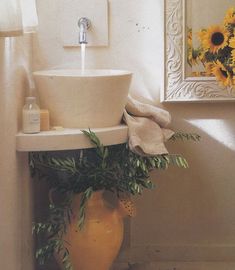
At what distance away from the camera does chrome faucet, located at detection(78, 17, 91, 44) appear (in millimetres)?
1713

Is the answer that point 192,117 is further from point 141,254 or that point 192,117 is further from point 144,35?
point 141,254

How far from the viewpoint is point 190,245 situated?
194 centimetres

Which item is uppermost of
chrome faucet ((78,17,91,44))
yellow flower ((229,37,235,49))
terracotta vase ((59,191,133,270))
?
chrome faucet ((78,17,91,44))

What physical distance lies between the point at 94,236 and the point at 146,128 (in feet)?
1.29

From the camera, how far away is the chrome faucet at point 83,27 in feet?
5.62

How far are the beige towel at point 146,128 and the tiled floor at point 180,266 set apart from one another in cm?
53

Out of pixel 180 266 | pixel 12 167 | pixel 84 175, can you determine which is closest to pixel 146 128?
pixel 84 175

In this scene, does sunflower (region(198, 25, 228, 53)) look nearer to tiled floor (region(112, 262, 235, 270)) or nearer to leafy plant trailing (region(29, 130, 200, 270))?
leafy plant trailing (region(29, 130, 200, 270))

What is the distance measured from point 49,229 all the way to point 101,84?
469 millimetres

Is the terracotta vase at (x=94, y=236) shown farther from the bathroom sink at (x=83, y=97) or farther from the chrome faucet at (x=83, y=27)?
the chrome faucet at (x=83, y=27)

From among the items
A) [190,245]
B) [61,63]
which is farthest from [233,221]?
[61,63]

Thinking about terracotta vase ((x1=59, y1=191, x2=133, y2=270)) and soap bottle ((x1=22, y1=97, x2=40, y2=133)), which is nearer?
soap bottle ((x1=22, y1=97, x2=40, y2=133))

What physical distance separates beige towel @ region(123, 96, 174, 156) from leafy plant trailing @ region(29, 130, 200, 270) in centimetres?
3

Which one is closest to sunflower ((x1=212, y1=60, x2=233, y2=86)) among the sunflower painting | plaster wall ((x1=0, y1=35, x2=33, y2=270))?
the sunflower painting
